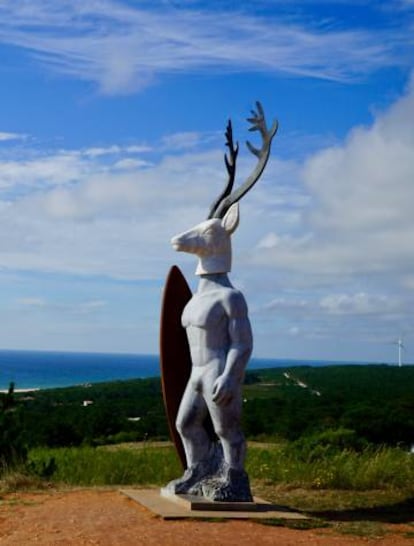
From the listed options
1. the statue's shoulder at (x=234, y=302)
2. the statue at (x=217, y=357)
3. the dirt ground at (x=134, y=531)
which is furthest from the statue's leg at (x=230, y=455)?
the statue's shoulder at (x=234, y=302)

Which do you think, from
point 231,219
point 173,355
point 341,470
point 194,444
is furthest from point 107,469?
point 231,219

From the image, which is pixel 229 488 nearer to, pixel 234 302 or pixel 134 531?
pixel 134 531

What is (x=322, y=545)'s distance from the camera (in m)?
7.53

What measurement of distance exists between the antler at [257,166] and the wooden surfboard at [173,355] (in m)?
A: 1.00

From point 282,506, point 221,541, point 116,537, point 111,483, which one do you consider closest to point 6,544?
point 116,537

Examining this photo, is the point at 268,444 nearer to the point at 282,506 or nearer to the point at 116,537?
the point at 282,506

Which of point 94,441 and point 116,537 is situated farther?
point 94,441

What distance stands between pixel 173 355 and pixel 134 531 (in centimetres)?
243

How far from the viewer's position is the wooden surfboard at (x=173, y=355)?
9.69 metres

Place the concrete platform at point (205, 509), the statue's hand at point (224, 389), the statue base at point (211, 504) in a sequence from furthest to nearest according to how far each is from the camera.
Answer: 1. the statue's hand at point (224, 389)
2. the statue base at point (211, 504)
3. the concrete platform at point (205, 509)

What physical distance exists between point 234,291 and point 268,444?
8533 mm

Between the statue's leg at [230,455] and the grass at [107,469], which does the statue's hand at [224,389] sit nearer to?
the statue's leg at [230,455]

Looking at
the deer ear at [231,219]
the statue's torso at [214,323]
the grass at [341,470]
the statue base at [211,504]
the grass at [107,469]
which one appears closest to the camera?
the statue base at [211,504]

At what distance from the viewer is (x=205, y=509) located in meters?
8.62
